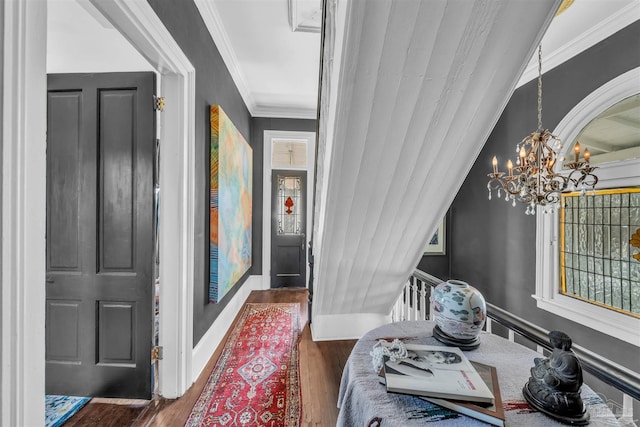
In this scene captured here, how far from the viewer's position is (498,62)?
1.07 meters

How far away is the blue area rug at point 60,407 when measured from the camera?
Answer: 158 cm

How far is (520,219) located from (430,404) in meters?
3.13

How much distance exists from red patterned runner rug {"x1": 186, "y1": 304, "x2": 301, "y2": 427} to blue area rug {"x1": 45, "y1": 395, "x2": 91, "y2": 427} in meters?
0.70

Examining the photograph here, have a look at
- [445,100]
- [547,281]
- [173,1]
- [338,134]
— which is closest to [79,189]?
[173,1]

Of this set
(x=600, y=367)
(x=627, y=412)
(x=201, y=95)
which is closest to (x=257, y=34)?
(x=201, y=95)

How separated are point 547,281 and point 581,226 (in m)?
0.60

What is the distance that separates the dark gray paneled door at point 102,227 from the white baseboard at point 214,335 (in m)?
0.32

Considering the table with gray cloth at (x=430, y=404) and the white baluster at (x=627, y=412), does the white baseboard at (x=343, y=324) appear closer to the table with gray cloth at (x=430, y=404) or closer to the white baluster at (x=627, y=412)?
the table with gray cloth at (x=430, y=404)

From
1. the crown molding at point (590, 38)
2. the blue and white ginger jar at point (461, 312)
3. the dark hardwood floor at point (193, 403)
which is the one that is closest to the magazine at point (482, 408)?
the blue and white ginger jar at point (461, 312)

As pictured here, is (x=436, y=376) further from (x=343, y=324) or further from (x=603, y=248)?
(x=603, y=248)

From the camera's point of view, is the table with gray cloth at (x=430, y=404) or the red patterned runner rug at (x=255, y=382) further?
the red patterned runner rug at (x=255, y=382)

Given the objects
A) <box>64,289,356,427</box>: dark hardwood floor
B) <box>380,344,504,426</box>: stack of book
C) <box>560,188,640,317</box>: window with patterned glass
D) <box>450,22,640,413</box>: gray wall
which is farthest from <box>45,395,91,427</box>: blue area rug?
<box>560,188,640,317</box>: window with patterned glass

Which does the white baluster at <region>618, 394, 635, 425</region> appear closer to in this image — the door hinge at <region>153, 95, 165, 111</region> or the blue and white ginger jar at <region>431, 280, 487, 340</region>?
the blue and white ginger jar at <region>431, 280, 487, 340</region>

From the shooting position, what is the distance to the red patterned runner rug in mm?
1620
